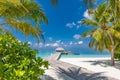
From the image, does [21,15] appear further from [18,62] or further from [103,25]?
[103,25]

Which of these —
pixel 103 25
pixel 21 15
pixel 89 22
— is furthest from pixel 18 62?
pixel 103 25

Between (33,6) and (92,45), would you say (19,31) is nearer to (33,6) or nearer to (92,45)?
(33,6)

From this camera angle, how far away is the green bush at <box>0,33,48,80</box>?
17.5 feet

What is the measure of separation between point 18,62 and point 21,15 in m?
A: 6.46

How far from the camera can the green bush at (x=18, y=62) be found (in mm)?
5328

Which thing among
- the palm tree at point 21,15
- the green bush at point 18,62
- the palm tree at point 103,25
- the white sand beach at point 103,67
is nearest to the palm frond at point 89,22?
the palm tree at point 103,25

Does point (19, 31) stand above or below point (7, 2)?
below

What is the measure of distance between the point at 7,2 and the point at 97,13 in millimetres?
10570

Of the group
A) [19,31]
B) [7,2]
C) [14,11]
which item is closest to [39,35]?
[19,31]

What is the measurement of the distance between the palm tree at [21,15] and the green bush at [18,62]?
13.5 ft

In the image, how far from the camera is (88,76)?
15133mm

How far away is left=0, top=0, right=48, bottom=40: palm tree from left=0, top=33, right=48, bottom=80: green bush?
4121 mm

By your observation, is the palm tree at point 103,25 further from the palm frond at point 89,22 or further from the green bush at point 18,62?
the green bush at point 18,62

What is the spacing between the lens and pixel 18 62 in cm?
600
